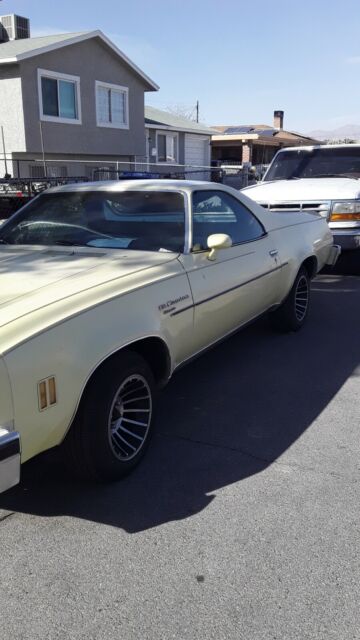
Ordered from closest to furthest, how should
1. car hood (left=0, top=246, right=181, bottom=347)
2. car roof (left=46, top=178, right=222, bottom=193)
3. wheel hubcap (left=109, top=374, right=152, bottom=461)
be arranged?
car hood (left=0, top=246, right=181, bottom=347) → wheel hubcap (left=109, top=374, right=152, bottom=461) → car roof (left=46, top=178, right=222, bottom=193)

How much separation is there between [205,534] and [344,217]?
614cm

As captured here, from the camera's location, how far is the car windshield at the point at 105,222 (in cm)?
396

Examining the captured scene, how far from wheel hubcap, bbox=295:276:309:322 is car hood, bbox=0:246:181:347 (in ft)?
8.23

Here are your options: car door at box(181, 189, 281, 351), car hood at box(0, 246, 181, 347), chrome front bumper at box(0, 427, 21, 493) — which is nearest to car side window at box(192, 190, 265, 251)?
car door at box(181, 189, 281, 351)

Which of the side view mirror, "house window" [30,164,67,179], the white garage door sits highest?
the white garage door

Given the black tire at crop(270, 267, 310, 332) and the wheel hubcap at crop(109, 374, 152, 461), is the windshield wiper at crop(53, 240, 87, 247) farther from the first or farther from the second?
the black tire at crop(270, 267, 310, 332)

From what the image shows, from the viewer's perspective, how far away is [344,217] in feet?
26.0

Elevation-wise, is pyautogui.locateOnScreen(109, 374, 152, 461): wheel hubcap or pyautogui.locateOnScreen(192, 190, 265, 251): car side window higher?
pyautogui.locateOnScreen(192, 190, 265, 251): car side window

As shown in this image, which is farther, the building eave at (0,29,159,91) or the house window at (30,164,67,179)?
the house window at (30,164,67,179)

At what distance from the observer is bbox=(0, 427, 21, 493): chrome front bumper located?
7.64 ft

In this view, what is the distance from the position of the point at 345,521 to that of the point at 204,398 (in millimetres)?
1666

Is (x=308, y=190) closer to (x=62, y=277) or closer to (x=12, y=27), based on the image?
(x=62, y=277)

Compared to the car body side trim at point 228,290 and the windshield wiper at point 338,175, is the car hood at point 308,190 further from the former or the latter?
the car body side trim at point 228,290

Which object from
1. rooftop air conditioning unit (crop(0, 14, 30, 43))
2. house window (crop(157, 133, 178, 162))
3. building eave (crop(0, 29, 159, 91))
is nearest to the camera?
building eave (crop(0, 29, 159, 91))
